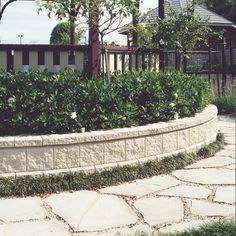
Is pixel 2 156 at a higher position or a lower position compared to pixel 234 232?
higher

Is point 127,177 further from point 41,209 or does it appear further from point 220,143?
point 220,143

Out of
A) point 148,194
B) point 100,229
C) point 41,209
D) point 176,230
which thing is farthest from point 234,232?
point 41,209

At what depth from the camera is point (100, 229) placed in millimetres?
3203

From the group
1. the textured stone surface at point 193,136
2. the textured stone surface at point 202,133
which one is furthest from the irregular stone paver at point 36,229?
the textured stone surface at point 202,133

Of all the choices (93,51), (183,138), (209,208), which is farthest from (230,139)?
(209,208)

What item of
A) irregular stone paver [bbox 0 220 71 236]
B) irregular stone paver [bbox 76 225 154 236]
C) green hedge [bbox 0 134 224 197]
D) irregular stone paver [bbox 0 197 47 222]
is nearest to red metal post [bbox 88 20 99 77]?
green hedge [bbox 0 134 224 197]

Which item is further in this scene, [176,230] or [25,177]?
[25,177]

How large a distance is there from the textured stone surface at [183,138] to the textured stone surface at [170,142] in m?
0.09

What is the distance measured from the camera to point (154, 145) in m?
4.95

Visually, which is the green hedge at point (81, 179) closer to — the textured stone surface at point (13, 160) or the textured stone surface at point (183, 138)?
the textured stone surface at point (13, 160)

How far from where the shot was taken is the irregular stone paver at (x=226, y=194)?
155 inches

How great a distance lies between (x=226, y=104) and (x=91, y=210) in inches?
298

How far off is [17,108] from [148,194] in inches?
67.1

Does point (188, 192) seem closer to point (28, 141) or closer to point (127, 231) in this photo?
point (127, 231)
